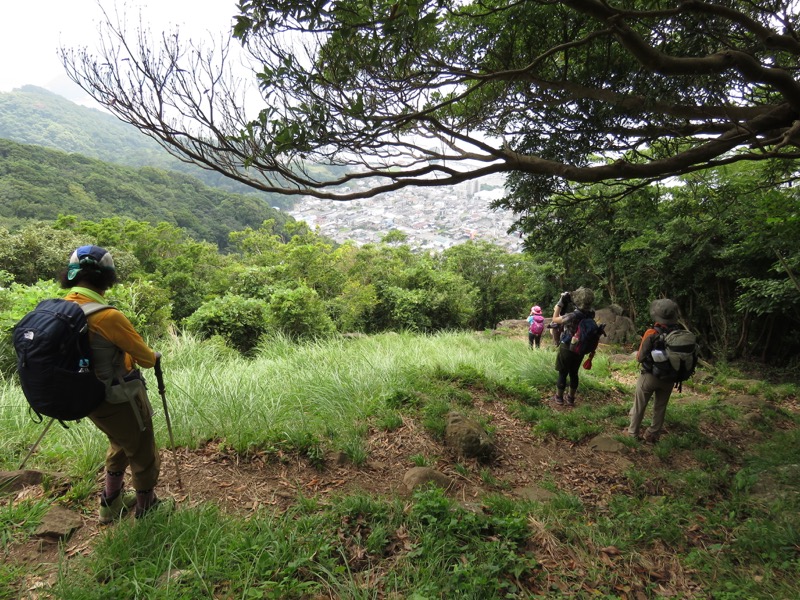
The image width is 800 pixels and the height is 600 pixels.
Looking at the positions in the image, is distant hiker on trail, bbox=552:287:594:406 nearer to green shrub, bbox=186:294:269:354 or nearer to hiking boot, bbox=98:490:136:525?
hiking boot, bbox=98:490:136:525

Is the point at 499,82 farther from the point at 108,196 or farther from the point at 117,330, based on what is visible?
the point at 108,196

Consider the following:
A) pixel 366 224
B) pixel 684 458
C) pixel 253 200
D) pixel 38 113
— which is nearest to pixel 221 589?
pixel 684 458

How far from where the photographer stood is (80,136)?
259 feet

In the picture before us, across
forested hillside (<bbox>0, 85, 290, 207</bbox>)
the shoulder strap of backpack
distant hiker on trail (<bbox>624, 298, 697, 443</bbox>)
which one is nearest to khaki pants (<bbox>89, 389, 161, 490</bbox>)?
the shoulder strap of backpack

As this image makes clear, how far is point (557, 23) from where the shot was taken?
12.2ft

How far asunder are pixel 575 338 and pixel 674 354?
1191 millimetres

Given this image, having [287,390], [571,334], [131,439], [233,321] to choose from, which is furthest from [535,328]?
[131,439]

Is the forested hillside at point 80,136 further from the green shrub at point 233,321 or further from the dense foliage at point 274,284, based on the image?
the green shrub at point 233,321

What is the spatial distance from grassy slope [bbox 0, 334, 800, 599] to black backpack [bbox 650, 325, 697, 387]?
86cm

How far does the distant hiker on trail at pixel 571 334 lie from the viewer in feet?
16.8

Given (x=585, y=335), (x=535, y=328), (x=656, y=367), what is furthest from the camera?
(x=535, y=328)

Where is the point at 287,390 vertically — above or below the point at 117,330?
below

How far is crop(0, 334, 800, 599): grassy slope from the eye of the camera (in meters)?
2.12

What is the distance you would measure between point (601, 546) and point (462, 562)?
1072mm
